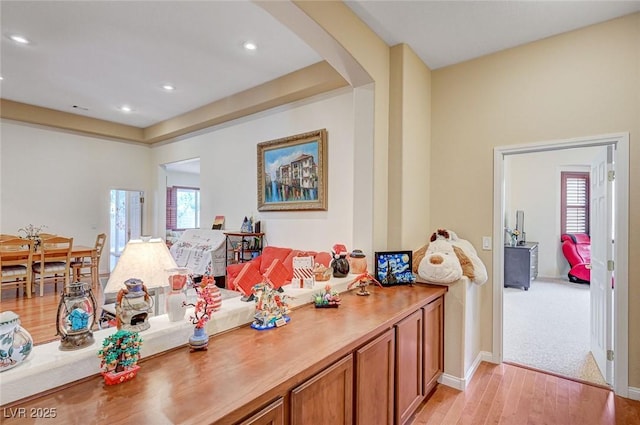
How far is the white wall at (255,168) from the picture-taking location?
4.14 metres

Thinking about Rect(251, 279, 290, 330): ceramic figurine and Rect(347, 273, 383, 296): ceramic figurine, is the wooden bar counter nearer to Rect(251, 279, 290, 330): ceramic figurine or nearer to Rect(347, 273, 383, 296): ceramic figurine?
Rect(251, 279, 290, 330): ceramic figurine

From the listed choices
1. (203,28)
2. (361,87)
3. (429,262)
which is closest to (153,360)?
(429,262)

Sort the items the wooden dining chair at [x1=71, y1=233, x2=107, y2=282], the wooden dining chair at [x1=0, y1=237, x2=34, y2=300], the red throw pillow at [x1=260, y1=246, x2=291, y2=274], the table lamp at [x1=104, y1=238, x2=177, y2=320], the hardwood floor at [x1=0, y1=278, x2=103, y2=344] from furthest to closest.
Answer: the wooden dining chair at [x1=71, y1=233, x2=107, y2=282] → the wooden dining chair at [x1=0, y1=237, x2=34, y2=300] → the red throw pillow at [x1=260, y1=246, x2=291, y2=274] → the hardwood floor at [x1=0, y1=278, x2=103, y2=344] → the table lamp at [x1=104, y1=238, x2=177, y2=320]

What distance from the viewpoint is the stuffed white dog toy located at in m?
2.73

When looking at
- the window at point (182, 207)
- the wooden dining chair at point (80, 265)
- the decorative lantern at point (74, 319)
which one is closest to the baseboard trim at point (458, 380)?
the decorative lantern at point (74, 319)

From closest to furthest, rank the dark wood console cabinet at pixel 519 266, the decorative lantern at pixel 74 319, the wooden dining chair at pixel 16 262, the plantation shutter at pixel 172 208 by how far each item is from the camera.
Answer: the decorative lantern at pixel 74 319 < the wooden dining chair at pixel 16 262 < the dark wood console cabinet at pixel 519 266 < the plantation shutter at pixel 172 208

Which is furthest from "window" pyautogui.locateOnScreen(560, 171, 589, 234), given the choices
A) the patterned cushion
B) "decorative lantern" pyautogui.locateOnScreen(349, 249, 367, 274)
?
the patterned cushion

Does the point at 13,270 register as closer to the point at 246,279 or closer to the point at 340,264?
the point at 246,279

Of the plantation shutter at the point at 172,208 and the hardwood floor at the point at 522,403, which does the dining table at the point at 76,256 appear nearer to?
the plantation shutter at the point at 172,208

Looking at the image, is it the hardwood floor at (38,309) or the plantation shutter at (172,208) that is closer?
the hardwood floor at (38,309)

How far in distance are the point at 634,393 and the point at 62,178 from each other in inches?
344

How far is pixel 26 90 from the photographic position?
4.89 meters

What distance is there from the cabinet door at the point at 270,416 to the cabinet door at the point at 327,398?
7 centimetres

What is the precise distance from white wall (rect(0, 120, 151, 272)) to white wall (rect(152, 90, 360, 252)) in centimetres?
106
